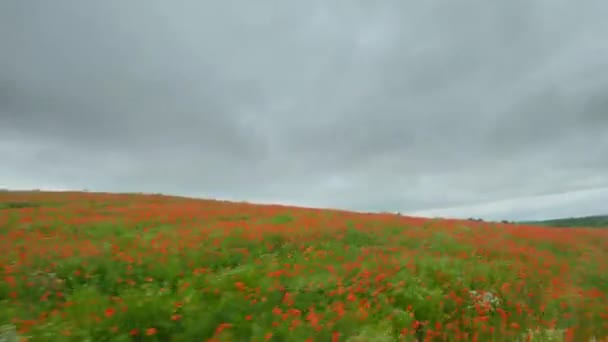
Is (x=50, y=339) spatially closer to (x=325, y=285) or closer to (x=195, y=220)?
(x=325, y=285)

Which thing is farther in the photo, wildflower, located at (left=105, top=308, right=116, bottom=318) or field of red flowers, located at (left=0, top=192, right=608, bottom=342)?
field of red flowers, located at (left=0, top=192, right=608, bottom=342)

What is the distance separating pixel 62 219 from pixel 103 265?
791 centimetres

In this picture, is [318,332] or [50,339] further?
[318,332]

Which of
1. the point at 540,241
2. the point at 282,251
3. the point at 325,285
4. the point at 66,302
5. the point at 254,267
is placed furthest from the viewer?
the point at 540,241

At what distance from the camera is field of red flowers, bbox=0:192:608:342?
5250 millimetres

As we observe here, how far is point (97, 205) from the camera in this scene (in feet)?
65.0

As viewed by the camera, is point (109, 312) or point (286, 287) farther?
point (286, 287)

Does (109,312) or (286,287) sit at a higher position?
(286,287)

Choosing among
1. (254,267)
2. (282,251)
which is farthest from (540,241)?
(254,267)

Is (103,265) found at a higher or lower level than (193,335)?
higher

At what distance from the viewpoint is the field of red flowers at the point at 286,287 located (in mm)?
5250

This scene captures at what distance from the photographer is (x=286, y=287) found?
671 centimetres

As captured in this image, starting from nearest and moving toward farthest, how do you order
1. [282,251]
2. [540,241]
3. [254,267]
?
[254,267] → [282,251] → [540,241]

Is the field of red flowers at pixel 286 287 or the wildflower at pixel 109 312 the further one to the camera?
the field of red flowers at pixel 286 287
